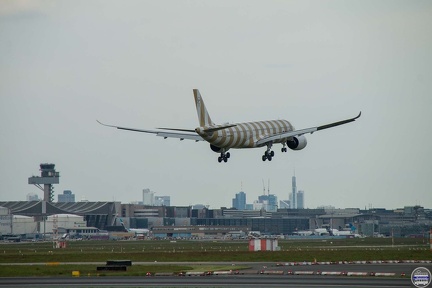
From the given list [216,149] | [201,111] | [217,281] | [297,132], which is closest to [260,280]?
[217,281]

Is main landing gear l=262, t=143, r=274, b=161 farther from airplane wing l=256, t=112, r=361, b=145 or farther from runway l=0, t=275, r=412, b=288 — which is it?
runway l=0, t=275, r=412, b=288

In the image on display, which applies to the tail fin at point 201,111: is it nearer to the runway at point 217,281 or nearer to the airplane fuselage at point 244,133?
the airplane fuselage at point 244,133

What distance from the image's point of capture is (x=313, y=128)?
399 feet

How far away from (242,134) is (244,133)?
1.72 ft

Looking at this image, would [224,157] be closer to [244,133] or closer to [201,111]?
[244,133]

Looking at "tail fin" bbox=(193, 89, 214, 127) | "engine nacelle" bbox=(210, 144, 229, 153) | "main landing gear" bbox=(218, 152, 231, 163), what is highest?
"tail fin" bbox=(193, 89, 214, 127)

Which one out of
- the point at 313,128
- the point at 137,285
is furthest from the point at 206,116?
the point at 137,285

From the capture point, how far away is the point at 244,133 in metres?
112

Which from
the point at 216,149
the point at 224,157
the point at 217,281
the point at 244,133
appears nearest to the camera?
the point at 217,281

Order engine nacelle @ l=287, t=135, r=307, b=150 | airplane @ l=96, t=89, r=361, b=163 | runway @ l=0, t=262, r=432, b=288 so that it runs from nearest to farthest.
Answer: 1. runway @ l=0, t=262, r=432, b=288
2. airplane @ l=96, t=89, r=361, b=163
3. engine nacelle @ l=287, t=135, r=307, b=150

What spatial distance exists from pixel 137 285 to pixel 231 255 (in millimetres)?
51384

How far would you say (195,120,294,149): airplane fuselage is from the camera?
10794 cm

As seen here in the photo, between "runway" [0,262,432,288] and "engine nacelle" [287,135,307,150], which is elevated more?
"engine nacelle" [287,135,307,150]

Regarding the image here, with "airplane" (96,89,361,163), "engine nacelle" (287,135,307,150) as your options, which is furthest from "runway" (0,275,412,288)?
"engine nacelle" (287,135,307,150)
